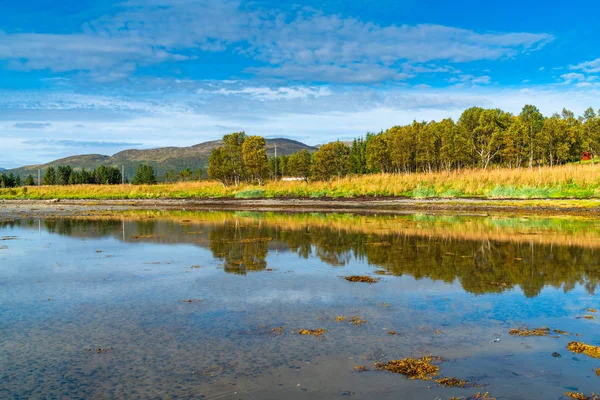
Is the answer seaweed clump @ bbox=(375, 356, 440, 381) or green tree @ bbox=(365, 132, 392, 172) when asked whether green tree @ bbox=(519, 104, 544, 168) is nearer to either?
green tree @ bbox=(365, 132, 392, 172)

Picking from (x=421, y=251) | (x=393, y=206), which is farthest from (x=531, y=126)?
(x=421, y=251)

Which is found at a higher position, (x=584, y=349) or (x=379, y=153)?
(x=379, y=153)

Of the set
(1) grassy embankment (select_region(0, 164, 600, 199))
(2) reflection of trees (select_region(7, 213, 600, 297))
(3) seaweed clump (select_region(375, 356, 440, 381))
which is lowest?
(2) reflection of trees (select_region(7, 213, 600, 297))

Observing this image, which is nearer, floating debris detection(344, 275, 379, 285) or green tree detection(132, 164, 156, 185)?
floating debris detection(344, 275, 379, 285)

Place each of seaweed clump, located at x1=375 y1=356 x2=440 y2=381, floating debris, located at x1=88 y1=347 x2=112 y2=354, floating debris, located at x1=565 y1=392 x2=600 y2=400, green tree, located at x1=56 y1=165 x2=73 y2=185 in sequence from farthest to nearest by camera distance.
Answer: green tree, located at x1=56 y1=165 x2=73 y2=185 < floating debris, located at x1=88 y1=347 x2=112 y2=354 < seaweed clump, located at x1=375 y1=356 x2=440 y2=381 < floating debris, located at x1=565 y1=392 x2=600 y2=400

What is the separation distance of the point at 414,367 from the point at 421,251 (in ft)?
31.1

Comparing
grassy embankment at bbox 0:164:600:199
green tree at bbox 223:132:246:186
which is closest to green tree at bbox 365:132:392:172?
green tree at bbox 223:132:246:186

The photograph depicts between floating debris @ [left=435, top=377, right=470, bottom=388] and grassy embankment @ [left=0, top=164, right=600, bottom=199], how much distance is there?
30.3 metres

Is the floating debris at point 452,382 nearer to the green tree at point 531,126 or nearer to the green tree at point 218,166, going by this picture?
the green tree at point 218,166

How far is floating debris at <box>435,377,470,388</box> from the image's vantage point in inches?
211

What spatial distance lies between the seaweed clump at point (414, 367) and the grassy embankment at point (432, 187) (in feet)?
98.5

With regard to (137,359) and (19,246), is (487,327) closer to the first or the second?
(137,359)

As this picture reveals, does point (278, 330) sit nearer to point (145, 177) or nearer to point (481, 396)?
point (481, 396)

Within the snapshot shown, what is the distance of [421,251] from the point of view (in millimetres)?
15039
